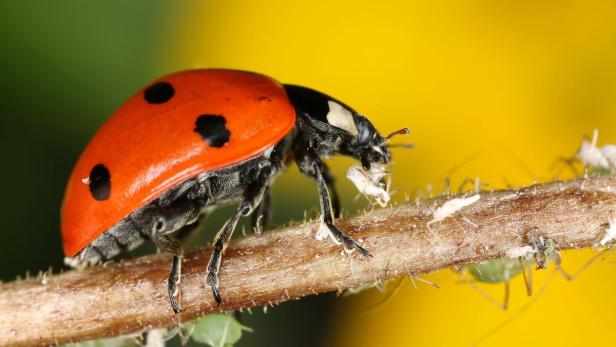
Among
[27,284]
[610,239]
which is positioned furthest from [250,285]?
[610,239]

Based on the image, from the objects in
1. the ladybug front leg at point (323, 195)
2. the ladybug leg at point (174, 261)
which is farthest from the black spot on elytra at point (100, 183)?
the ladybug front leg at point (323, 195)

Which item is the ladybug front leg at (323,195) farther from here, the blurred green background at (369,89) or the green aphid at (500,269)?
the blurred green background at (369,89)

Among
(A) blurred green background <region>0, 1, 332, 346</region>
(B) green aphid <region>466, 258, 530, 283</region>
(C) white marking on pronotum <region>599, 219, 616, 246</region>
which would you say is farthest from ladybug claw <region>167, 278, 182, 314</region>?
(A) blurred green background <region>0, 1, 332, 346</region>

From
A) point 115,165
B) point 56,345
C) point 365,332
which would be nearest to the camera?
point 56,345

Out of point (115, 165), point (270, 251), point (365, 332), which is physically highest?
point (115, 165)

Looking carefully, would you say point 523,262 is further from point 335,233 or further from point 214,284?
point 214,284

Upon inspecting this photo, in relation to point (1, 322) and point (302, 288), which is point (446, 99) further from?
point (1, 322)
